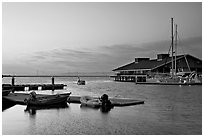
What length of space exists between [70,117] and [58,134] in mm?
4321

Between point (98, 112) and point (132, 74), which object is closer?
point (98, 112)

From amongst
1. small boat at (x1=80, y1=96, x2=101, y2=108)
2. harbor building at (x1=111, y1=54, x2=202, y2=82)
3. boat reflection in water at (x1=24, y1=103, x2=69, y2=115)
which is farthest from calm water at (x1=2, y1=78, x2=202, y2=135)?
harbor building at (x1=111, y1=54, x2=202, y2=82)

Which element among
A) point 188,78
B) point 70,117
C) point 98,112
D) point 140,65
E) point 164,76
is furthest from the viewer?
point 140,65

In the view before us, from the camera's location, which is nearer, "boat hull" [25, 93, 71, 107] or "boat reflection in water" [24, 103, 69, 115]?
"boat reflection in water" [24, 103, 69, 115]

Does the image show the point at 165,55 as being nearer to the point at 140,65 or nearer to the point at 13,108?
the point at 140,65

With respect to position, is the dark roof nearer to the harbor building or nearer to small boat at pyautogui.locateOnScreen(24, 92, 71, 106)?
the harbor building

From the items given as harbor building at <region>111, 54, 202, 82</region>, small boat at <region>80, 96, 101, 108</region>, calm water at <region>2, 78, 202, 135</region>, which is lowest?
calm water at <region>2, 78, 202, 135</region>

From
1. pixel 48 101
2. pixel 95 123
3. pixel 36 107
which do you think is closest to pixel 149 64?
pixel 48 101

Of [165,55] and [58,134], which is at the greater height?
[165,55]

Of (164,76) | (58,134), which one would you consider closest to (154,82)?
(164,76)

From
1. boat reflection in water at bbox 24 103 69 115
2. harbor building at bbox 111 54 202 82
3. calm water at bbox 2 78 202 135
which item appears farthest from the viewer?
harbor building at bbox 111 54 202 82

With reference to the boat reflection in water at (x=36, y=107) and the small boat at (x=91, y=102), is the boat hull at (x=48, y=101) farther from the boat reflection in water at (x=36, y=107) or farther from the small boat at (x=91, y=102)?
the small boat at (x=91, y=102)

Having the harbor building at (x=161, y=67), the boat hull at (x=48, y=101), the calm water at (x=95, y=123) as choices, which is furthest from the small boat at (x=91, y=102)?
the harbor building at (x=161, y=67)

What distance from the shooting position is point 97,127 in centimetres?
1404
